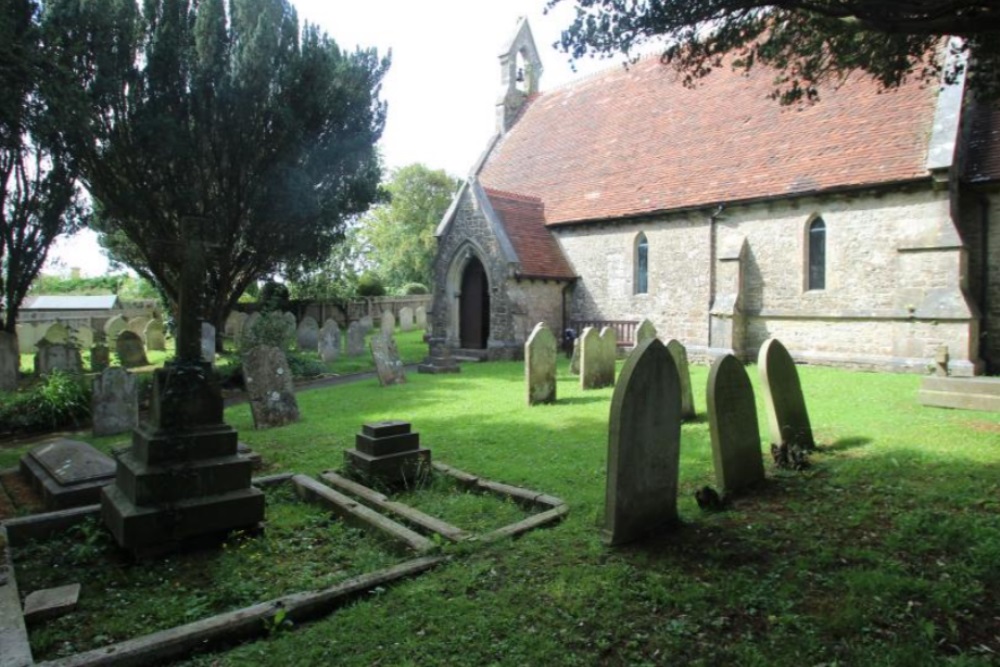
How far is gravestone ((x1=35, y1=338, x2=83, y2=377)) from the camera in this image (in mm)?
12586

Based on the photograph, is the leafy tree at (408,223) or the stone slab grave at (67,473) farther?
the leafy tree at (408,223)

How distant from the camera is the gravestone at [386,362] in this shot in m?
12.6

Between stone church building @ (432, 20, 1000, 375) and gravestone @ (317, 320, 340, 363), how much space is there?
11.8 ft

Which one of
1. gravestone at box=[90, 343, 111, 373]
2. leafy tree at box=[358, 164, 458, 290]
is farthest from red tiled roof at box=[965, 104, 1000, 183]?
leafy tree at box=[358, 164, 458, 290]

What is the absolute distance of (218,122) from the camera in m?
15.5

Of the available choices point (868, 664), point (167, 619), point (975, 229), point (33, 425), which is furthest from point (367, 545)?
point (975, 229)

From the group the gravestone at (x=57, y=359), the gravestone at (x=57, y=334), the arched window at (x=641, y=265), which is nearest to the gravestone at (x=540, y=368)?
the arched window at (x=641, y=265)

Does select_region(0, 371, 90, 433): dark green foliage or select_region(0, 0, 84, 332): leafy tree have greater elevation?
select_region(0, 0, 84, 332): leafy tree

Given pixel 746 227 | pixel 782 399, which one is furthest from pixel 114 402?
pixel 746 227

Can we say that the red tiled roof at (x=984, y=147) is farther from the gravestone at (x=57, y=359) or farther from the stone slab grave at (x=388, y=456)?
Result: the gravestone at (x=57, y=359)

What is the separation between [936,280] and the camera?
480 inches

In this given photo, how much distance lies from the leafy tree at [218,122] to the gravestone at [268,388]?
6516 millimetres

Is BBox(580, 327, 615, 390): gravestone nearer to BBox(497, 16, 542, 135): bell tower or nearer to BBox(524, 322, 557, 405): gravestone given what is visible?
BBox(524, 322, 557, 405): gravestone

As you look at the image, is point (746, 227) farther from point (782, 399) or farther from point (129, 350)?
point (129, 350)
